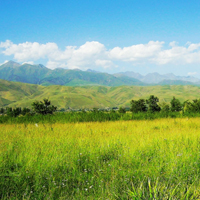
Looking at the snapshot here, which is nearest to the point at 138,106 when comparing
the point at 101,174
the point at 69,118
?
the point at 69,118

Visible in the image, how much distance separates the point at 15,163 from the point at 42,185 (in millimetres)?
1278

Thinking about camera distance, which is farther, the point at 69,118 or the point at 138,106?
the point at 138,106

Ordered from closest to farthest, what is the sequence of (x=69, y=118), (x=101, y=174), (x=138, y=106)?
(x=101, y=174) → (x=69, y=118) → (x=138, y=106)

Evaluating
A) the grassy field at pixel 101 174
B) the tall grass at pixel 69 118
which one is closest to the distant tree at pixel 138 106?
the tall grass at pixel 69 118

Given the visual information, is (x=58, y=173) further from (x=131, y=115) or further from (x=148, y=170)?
(x=131, y=115)

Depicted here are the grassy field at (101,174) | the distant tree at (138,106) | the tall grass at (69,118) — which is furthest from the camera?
the distant tree at (138,106)

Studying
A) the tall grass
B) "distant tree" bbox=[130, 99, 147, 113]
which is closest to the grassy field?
the tall grass

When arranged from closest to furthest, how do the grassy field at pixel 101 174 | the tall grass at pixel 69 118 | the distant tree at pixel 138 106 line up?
the grassy field at pixel 101 174, the tall grass at pixel 69 118, the distant tree at pixel 138 106

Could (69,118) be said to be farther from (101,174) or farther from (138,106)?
(138,106)

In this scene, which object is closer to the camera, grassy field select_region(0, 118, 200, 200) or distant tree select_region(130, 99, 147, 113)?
grassy field select_region(0, 118, 200, 200)

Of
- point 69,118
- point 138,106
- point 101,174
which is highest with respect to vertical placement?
point 69,118

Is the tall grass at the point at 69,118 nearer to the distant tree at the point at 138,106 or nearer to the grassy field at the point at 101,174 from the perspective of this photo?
the grassy field at the point at 101,174

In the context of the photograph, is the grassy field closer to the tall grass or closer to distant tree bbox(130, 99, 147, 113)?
the tall grass

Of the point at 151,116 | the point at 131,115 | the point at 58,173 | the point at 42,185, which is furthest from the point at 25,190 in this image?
the point at 151,116
